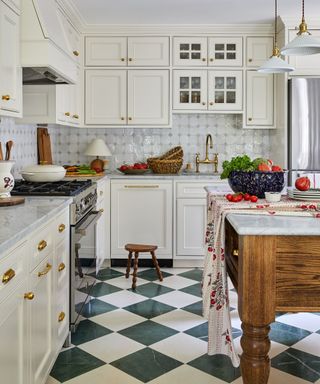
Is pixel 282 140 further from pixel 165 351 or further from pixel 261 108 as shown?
pixel 165 351

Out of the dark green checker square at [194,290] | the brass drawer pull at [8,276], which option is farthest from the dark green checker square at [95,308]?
the brass drawer pull at [8,276]

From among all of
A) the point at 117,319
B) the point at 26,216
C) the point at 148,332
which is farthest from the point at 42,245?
the point at 117,319

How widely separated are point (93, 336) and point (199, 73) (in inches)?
121

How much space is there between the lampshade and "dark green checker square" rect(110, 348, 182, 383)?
9.07 feet

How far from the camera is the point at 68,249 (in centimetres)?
312

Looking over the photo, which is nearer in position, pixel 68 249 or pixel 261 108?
pixel 68 249

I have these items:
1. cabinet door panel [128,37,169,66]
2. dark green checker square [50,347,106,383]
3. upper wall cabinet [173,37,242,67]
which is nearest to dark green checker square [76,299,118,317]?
dark green checker square [50,347,106,383]

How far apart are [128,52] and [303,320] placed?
3174 mm

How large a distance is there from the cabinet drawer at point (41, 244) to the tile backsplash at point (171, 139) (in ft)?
10.3

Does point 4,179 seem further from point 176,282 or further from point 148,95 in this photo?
point 148,95

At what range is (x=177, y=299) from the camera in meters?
4.11

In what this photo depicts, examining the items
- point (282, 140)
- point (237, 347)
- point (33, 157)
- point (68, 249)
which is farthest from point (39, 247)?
point (282, 140)

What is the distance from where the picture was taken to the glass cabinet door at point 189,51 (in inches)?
211

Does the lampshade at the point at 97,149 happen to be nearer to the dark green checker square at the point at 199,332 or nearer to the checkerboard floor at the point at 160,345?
the checkerboard floor at the point at 160,345
